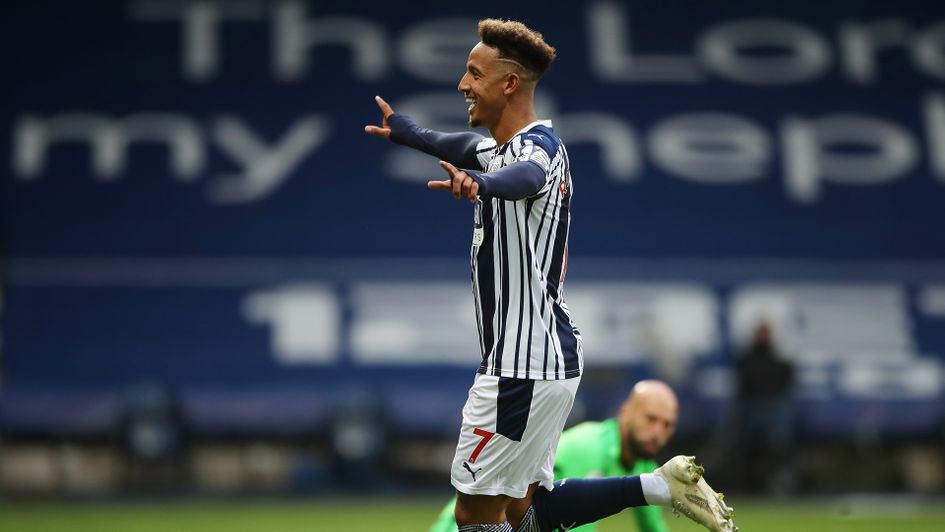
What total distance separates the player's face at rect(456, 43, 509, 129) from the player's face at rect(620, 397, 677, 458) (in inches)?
68.7

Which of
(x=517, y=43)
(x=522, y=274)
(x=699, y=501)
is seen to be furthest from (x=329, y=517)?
(x=517, y=43)

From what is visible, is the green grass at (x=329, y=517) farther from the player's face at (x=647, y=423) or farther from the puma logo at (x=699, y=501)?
the puma logo at (x=699, y=501)

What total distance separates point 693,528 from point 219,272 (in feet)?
22.7

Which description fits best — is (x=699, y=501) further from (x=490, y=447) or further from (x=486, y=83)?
(x=486, y=83)

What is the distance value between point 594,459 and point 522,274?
158cm

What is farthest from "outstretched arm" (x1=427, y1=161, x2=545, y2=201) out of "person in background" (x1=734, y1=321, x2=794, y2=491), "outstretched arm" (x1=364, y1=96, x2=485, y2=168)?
"person in background" (x1=734, y1=321, x2=794, y2=491)

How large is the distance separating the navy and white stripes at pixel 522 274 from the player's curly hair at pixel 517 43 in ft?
0.87

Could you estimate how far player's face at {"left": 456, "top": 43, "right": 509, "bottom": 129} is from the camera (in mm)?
4613

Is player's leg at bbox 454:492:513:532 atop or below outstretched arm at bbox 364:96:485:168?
below

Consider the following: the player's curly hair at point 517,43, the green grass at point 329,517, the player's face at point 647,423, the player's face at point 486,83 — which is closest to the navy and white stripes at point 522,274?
the player's face at point 486,83

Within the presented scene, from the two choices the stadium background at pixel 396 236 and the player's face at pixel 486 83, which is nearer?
the player's face at pixel 486 83

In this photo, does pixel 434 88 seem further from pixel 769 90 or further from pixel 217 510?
pixel 217 510

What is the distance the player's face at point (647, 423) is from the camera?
18.8ft

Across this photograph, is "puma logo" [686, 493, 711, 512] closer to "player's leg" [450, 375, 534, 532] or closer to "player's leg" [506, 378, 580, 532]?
"player's leg" [506, 378, 580, 532]
